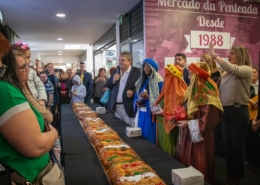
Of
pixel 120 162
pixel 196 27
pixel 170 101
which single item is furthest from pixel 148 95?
pixel 196 27

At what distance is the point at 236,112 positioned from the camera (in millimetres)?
2328

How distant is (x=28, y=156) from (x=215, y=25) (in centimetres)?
423

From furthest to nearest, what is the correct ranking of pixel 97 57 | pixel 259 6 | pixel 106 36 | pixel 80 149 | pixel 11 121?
pixel 97 57, pixel 106 36, pixel 259 6, pixel 80 149, pixel 11 121

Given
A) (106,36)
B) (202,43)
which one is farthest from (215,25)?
(106,36)

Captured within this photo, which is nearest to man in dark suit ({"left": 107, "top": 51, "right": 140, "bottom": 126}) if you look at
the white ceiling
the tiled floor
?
the tiled floor

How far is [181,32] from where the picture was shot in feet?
14.0

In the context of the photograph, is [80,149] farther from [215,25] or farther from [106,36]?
[106,36]

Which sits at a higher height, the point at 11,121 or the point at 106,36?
the point at 106,36

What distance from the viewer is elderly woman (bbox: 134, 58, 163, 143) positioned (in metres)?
2.57

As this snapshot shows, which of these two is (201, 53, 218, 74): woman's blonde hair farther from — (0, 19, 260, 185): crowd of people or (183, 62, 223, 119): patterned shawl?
(183, 62, 223, 119): patterned shawl

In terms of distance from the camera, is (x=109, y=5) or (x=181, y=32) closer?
(x=181, y=32)

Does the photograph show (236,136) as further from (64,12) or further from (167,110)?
(64,12)

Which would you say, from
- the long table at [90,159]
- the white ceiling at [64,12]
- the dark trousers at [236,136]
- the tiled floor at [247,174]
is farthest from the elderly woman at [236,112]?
the white ceiling at [64,12]

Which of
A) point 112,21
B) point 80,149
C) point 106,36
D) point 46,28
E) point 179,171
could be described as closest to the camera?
point 179,171
